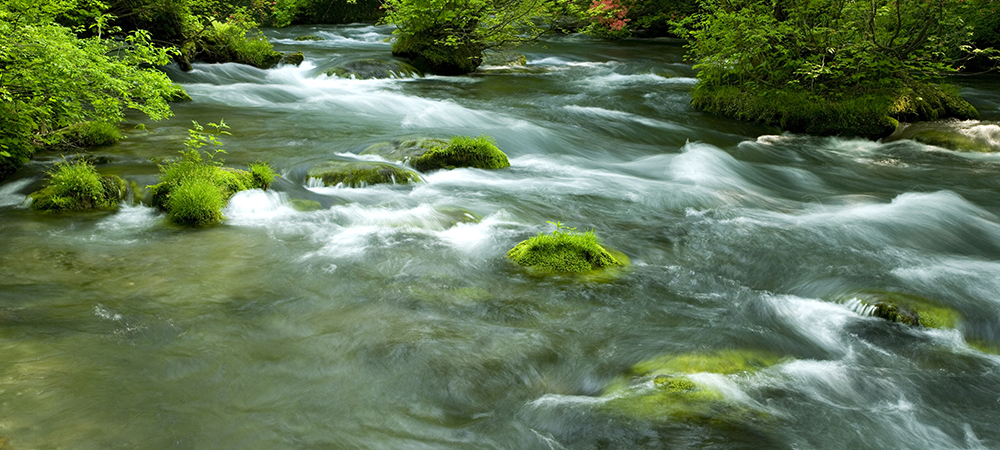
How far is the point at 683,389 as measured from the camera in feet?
13.4

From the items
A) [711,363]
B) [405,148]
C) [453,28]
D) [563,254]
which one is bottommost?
[711,363]

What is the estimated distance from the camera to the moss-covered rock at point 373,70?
17422 millimetres

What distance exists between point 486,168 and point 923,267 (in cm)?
567

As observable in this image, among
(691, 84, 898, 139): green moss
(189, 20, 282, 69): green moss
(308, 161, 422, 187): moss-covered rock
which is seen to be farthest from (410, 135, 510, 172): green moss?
(189, 20, 282, 69): green moss

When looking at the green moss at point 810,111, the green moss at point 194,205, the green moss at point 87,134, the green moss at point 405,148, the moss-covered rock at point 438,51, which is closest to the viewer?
the green moss at point 194,205

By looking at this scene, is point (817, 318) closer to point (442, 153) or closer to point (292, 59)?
point (442, 153)

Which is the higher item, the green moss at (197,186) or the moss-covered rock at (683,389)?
the green moss at (197,186)

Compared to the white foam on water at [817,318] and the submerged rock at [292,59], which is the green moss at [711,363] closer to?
the white foam on water at [817,318]

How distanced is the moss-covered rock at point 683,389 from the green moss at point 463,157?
5532 mm

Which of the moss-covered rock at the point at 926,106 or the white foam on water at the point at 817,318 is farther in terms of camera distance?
the moss-covered rock at the point at 926,106

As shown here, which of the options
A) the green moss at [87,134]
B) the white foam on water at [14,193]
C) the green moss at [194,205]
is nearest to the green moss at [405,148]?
the green moss at [194,205]

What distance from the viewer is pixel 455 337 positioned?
488 centimetres

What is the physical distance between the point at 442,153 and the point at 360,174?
1.46 m

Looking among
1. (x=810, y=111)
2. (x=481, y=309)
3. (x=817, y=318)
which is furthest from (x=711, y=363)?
(x=810, y=111)
